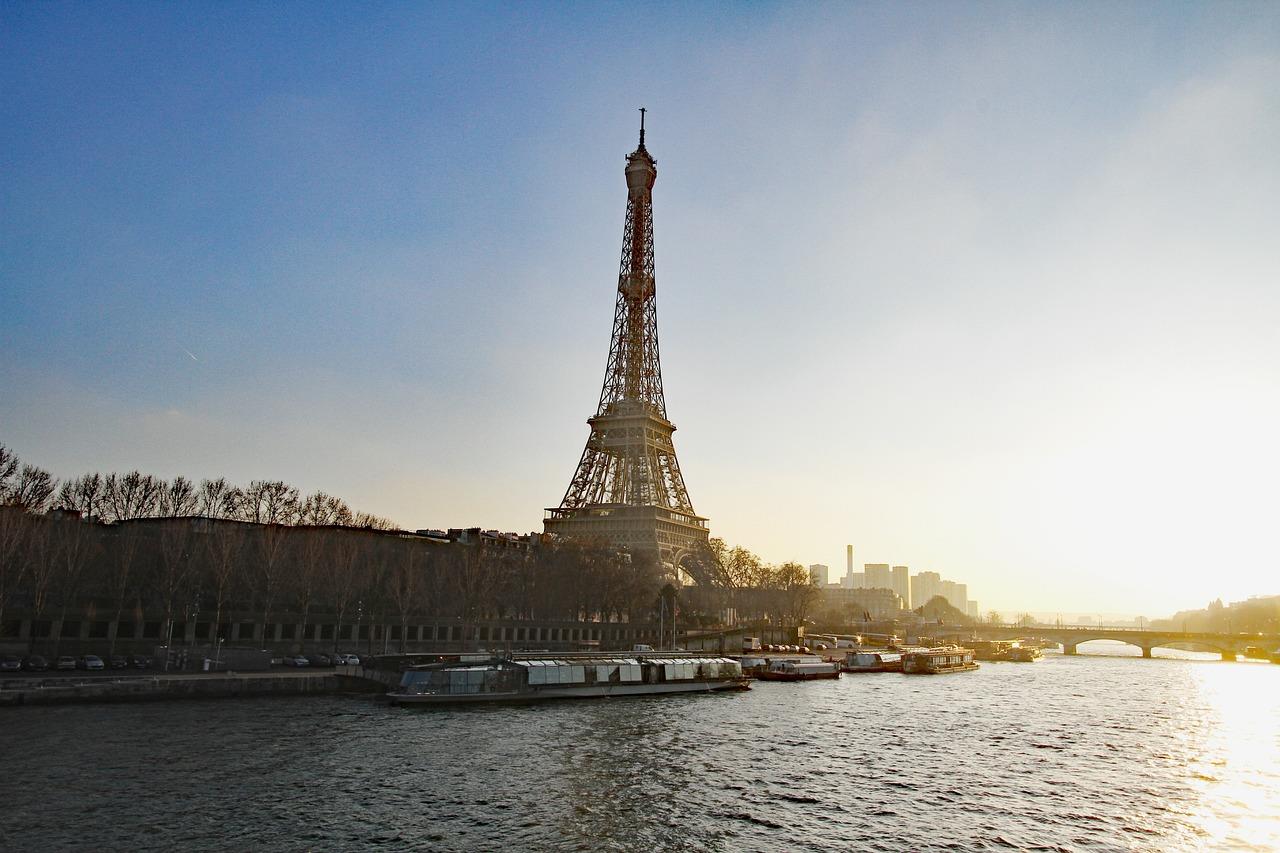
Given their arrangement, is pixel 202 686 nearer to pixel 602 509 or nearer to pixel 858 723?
pixel 858 723

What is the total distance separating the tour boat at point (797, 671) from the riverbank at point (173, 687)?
134ft

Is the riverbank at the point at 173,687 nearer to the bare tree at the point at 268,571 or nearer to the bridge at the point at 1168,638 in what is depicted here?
the bare tree at the point at 268,571

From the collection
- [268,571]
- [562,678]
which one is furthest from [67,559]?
[562,678]

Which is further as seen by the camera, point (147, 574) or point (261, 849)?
point (147, 574)

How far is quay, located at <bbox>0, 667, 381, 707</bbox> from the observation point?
1709 inches

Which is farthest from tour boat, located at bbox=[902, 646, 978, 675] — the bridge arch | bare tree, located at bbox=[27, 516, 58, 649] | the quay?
bare tree, located at bbox=[27, 516, 58, 649]

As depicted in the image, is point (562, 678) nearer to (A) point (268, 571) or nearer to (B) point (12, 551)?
(A) point (268, 571)

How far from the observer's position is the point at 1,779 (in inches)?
1126

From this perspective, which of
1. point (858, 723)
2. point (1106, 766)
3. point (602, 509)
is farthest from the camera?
point (602, 509)

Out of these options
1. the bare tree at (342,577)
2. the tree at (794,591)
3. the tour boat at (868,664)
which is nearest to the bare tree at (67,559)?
the bare tree at (342,577)

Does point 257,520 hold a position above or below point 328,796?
above

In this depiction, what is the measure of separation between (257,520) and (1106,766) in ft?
247

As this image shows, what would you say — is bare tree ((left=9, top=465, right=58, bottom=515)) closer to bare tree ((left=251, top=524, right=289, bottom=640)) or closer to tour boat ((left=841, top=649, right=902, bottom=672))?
bare tree ((left=251, top=524, right=289, bottom=640))

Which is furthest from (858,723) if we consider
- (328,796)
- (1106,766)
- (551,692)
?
(328,796)
